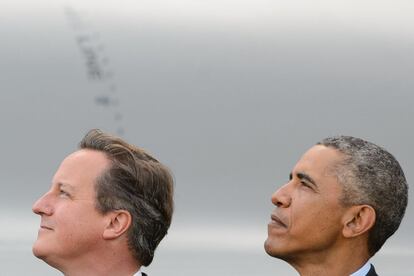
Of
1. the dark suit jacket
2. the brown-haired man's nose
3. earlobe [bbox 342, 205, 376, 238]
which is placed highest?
the brown-haired man's nose

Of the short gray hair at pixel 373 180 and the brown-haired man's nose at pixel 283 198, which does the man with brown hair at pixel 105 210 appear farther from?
the short gray hair at pixel 373 180

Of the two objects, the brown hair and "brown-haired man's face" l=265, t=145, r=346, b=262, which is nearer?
"brown-haired man's face" l=265, t=145, r=346, b=262

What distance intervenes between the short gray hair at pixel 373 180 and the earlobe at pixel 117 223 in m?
1.09

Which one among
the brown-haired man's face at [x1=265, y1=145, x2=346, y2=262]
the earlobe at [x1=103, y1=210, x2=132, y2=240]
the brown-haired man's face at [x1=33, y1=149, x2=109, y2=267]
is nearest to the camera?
the brown-haired man's face at [x1=265, y1=145, x2=346, y2=262]

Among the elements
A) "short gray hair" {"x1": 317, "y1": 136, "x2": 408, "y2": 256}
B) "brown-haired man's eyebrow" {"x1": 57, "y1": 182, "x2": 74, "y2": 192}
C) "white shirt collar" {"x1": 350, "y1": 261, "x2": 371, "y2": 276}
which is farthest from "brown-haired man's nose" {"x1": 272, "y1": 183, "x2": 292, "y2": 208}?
"brown-haired man's eyebrow" {"x1": 57, "y1": 182, "x2": 74, "y2": 192}

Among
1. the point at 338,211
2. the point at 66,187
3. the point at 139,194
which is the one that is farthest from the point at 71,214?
the point at 338,211

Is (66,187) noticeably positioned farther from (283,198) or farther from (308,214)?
(308,214)

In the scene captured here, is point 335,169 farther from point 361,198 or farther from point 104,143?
point 104,143

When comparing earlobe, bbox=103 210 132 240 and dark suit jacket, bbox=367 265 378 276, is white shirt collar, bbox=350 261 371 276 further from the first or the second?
earlobe, bbox=103 210 132 240

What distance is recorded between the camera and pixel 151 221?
9.79m

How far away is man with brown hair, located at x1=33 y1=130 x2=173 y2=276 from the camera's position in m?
9.57

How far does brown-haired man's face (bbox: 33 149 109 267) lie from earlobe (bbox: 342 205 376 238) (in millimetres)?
1219

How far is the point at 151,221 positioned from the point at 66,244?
489mm

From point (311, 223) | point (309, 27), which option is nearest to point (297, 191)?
point (311, 223)
